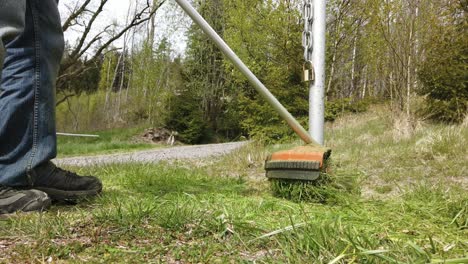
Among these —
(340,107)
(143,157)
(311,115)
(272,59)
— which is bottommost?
(143,157)

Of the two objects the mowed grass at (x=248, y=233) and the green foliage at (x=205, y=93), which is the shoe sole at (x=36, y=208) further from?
the green foliage at (x=205, y=93)

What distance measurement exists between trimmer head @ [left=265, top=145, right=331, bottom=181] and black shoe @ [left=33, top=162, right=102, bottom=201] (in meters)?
0.71

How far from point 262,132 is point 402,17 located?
10.4 ft

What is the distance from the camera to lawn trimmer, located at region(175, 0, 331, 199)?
1.55 metres

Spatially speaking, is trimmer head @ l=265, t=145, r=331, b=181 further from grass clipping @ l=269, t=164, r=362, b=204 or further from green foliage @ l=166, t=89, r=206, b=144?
green foliage @ l=166, t=89, r=206, b=144

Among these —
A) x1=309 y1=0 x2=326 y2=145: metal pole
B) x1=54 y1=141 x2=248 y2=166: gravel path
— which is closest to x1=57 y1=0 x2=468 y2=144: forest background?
x1=54 y1=141 x2=248 y2=166: gravel path

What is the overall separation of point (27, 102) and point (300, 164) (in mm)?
976

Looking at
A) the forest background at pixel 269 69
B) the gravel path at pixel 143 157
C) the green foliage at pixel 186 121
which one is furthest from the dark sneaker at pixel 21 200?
the green foliage at pixel 186 121

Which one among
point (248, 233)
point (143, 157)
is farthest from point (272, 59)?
point (248, 233)

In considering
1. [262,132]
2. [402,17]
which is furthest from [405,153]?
[262,132]

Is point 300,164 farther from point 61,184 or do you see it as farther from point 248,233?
point 61,184

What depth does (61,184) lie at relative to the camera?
1.38m

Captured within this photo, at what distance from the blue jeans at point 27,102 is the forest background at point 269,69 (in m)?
4.53

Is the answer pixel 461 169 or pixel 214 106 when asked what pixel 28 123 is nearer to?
pixel 461 169
